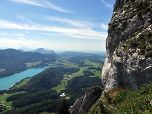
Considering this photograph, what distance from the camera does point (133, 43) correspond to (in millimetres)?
15023

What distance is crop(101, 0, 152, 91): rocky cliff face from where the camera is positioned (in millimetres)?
12750

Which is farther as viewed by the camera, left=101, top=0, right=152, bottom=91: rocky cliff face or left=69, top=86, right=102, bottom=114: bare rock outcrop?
left=69, top=86, right=102, bottom=114: bare rock outcrop

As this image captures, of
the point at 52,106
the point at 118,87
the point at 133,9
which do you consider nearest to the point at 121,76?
the point at 118,87

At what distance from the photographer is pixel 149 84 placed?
11984 mm

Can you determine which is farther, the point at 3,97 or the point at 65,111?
the point at 3,97

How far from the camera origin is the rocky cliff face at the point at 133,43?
12.8 meters

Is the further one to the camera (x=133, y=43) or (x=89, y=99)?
(x=89, y=99)

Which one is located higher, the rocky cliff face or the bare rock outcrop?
the rocky cliff face

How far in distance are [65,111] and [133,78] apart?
72.9ft

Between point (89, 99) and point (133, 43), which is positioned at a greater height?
point (133, 43)

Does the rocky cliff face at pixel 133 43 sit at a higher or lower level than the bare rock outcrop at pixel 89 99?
higher

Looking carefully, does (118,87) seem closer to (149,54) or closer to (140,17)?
(149,54)

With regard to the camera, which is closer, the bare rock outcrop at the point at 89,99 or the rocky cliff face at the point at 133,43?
the rocky cliff face at the point at 133,43

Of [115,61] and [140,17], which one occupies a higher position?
[140,17]
